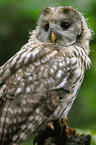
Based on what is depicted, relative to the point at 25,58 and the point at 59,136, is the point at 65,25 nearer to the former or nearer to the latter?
the point at 25,58

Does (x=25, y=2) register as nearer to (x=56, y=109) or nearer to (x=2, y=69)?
(x=2, y=69)

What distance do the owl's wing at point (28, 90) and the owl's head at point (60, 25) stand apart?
32cm

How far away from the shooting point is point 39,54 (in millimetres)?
3896

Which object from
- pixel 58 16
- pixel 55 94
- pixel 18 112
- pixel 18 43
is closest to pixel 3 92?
pixel 18 112

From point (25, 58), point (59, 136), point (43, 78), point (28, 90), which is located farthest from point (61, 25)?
point (59, 136)

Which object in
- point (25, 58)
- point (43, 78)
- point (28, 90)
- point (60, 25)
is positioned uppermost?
point (60, 25)

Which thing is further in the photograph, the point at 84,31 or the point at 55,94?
the point at 84,31

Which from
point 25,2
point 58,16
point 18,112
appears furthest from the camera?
point 25,2

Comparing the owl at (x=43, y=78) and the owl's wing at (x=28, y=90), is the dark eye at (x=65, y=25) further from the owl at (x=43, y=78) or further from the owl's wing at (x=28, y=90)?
the owl's wing at (x=28, y=90)

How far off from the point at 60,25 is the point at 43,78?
85 centimetres

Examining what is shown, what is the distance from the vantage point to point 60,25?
414cm

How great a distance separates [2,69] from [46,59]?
1.91ft

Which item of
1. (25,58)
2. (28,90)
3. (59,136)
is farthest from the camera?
(25,58)

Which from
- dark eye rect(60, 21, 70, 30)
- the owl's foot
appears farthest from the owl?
the owl's foot
